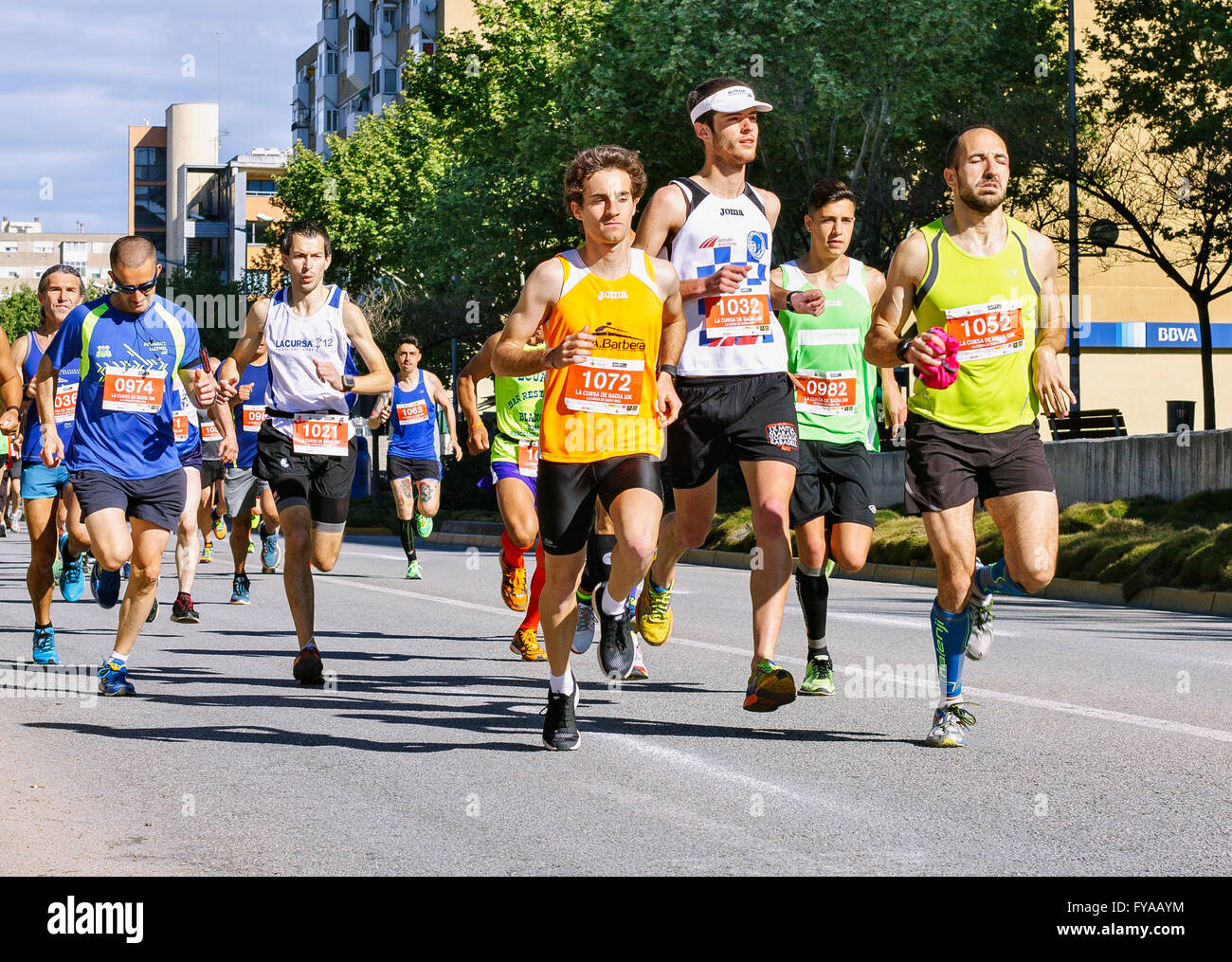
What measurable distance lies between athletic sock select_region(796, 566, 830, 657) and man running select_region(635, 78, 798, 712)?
0.76 meters

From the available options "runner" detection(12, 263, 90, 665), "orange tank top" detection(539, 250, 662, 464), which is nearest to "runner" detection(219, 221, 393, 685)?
"runner" detection(12, 263, 90, 665)

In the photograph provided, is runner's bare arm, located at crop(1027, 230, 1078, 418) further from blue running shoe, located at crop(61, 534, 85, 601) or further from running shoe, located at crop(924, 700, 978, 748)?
blue running shoe, located at crop(61, 534, 85, 601)

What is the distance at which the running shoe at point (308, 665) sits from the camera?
31.1 feet

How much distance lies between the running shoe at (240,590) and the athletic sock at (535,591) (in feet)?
16.2

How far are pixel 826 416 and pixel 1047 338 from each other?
6.13 feet

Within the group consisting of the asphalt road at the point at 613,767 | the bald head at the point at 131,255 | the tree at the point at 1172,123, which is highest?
the tree at the point at 1172,123

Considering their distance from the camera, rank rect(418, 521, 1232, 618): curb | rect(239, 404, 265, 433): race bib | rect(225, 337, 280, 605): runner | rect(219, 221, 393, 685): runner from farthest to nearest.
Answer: rect(418, 521, 1232, 618): curb
rect(239, 404, 265, 433): race bib
rect(225, 337, 280, 605): runner
rect(219, 221, 393, 685): runner

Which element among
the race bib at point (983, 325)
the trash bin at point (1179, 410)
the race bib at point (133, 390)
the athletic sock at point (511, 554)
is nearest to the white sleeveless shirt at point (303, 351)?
the race bib at point (133, 390)

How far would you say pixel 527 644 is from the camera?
10852 millimetres

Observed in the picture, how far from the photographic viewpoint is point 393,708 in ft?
28.5

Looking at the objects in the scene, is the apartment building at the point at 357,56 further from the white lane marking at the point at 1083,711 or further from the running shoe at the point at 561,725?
the running shoe at the point at 561,725

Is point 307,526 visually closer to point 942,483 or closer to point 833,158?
point 942,483

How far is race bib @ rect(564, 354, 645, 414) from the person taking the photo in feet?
22.7

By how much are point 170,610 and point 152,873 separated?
9.73m
